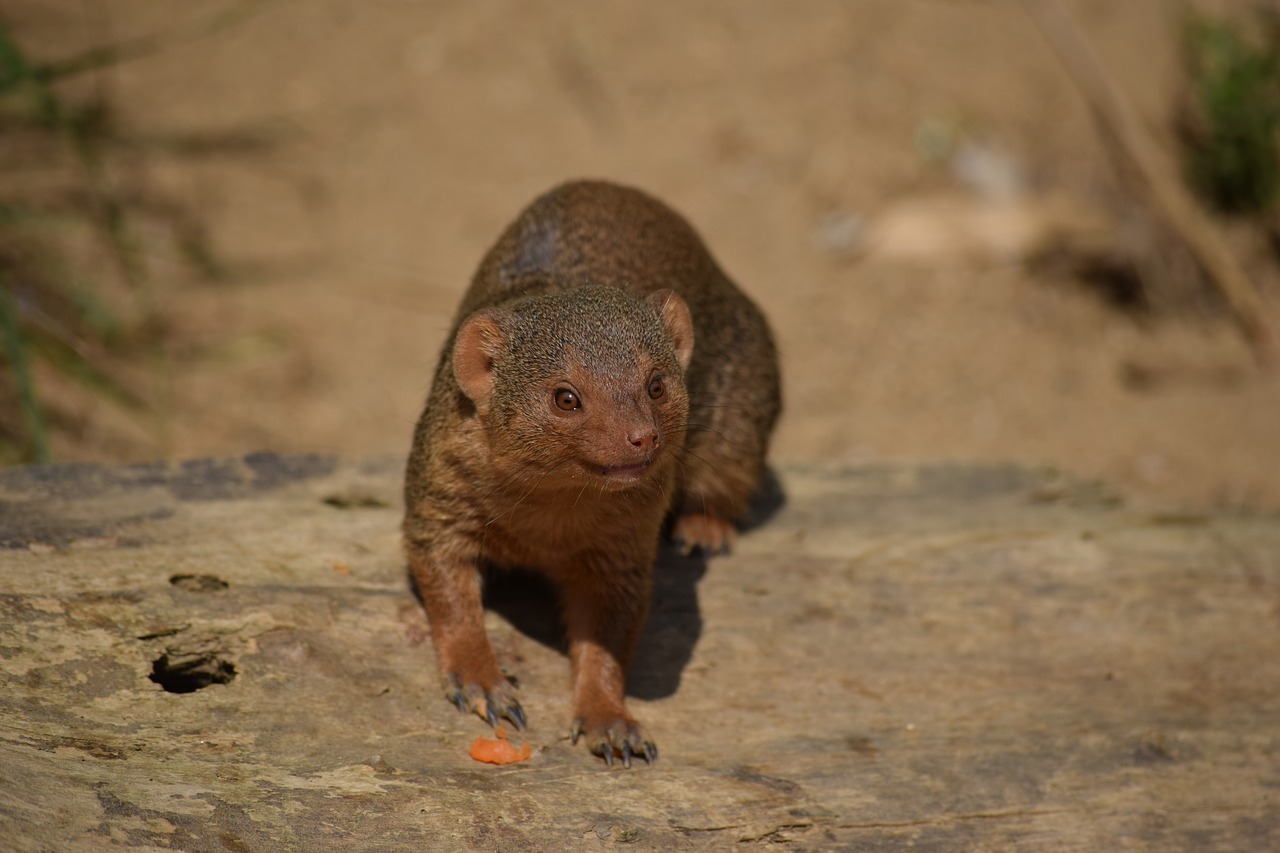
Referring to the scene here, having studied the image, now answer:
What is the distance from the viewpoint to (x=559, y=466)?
391 cm

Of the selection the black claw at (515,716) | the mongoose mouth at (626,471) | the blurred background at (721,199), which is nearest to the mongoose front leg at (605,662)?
the black claw at (515,716)

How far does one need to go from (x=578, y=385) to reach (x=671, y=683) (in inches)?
51.0

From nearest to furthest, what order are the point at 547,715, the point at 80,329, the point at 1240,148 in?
the point at 547,715 → the point at 80,329 → the point at 1240,148

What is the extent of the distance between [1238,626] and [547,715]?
2.97m

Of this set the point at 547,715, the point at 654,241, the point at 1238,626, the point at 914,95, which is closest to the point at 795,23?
the point at 914,95

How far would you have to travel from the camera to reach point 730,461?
541 centimetres

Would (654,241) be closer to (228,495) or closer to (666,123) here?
(228,495)

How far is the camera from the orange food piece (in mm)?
3861

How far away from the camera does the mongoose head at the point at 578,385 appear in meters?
3.79

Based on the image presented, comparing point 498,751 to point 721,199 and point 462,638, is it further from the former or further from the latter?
point 721,199

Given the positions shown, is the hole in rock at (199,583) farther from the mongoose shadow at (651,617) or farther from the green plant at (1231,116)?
the green plant at (1231,116)

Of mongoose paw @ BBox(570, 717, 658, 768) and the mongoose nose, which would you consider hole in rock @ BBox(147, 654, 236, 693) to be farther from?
the mongoose nose

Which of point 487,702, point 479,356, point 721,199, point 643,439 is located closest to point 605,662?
point 487,702

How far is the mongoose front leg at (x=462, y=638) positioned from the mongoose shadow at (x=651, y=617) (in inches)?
10.6
